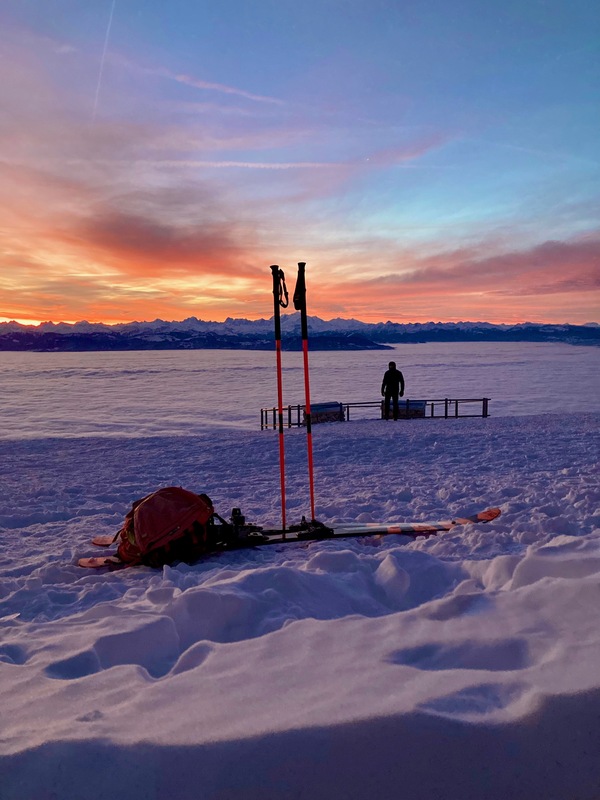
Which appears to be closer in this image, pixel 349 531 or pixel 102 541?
pixel 349 531

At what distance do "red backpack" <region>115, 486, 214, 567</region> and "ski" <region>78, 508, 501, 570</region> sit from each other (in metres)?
0.26

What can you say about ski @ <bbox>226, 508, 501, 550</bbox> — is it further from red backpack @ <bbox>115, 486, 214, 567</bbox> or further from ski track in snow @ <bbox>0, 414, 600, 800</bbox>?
red backpack @ <bbox>115, 486, 214, 567</bbox>

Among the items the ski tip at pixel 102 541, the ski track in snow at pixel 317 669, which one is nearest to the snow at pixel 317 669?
the ski track in snow at pixel 317 669

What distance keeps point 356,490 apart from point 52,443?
1074cm

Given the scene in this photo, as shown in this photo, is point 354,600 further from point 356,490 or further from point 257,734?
point 356,490

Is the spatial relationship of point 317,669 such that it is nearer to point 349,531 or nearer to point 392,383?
point 349,531

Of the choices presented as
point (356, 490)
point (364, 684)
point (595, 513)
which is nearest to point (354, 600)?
point (364, 684)

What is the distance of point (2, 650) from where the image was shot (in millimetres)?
3596

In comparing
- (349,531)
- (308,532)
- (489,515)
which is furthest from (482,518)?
(308,532)

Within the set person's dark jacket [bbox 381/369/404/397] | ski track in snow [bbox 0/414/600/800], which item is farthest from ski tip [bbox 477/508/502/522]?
person's dark jacket [bbox 381/369/404/397]

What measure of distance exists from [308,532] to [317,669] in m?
3.47

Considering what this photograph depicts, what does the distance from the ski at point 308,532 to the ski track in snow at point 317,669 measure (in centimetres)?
16

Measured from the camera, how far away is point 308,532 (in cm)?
630

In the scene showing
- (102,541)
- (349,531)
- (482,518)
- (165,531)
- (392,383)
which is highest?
(392,383)
